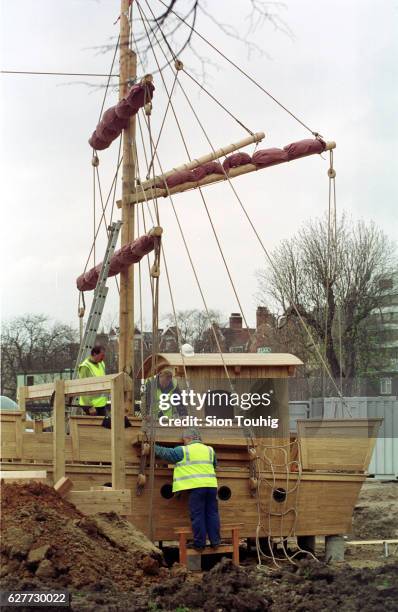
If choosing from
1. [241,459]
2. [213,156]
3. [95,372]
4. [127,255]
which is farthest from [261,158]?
[241,459]

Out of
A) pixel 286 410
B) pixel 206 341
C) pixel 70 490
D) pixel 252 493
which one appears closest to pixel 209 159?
pixel 286 410

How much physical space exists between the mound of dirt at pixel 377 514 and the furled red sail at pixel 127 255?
5.97 meters

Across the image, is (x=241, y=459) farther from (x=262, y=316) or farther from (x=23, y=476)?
(x=262, y=316)

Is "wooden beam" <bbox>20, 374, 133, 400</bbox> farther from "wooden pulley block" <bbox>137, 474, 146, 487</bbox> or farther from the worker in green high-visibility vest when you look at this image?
"wooden pulley block" <bbox>137, 474, 146, 487</bbox>

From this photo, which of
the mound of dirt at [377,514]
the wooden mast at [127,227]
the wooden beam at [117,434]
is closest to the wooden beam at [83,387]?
the wooden beam at [117,434]

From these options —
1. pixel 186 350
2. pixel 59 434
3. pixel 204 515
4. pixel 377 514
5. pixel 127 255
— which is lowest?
pixel 377 514

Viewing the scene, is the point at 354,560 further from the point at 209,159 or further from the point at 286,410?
the point at 209,159

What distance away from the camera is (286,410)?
13828 millimetres

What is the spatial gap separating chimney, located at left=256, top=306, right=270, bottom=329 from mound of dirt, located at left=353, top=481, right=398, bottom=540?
13092mm

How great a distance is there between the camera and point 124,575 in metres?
9.20

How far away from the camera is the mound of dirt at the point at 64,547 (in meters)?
8.61

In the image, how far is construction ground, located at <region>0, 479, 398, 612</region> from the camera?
8.22m

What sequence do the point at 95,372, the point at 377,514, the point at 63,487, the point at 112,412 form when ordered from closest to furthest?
1. the point at 63,487
2. the point at 112,412
3. the point at 95,372
4. the point at 377,514

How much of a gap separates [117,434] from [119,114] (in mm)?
6966
